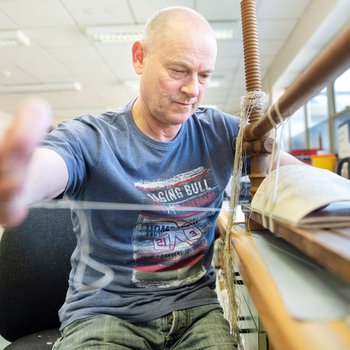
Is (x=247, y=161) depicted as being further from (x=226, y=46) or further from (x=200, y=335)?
(x=226, y=46)

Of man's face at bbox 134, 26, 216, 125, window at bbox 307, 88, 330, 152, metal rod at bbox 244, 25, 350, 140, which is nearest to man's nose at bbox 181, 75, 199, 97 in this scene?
man's face at bbox 134, 26, 216, 125

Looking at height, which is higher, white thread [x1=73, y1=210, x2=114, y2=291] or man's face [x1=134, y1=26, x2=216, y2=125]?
man's face [x1=134, y1=26, x2=216, y2=125]

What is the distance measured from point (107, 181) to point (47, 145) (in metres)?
0.17

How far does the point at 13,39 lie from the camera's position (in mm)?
3779

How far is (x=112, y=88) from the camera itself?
6.10 meters

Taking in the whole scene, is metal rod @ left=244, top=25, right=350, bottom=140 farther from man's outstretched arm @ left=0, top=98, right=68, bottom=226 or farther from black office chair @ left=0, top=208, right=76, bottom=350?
black office chair @ left=0, top=208, right=76, bottom=350

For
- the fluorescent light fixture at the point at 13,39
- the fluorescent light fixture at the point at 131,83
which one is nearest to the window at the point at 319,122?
the fluorescent light fixture at the point at 131,83

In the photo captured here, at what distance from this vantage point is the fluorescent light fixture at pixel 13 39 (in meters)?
3.66

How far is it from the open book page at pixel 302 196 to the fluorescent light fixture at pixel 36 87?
220 inches

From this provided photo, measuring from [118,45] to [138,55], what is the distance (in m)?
3.56

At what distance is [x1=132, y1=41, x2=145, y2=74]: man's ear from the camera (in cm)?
87

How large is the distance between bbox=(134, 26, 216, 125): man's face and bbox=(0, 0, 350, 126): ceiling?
8.02ft

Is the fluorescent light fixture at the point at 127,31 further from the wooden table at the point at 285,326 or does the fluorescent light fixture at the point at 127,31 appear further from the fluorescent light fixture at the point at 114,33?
the wooden table at the point at 285,326

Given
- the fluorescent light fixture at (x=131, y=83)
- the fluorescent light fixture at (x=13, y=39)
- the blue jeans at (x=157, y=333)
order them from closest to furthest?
the blue jeans at (x=157, y=333) → the fluorescent light fixture at (x=13, y=39) → the fluorescent light fixture at (x=131, y=83)
